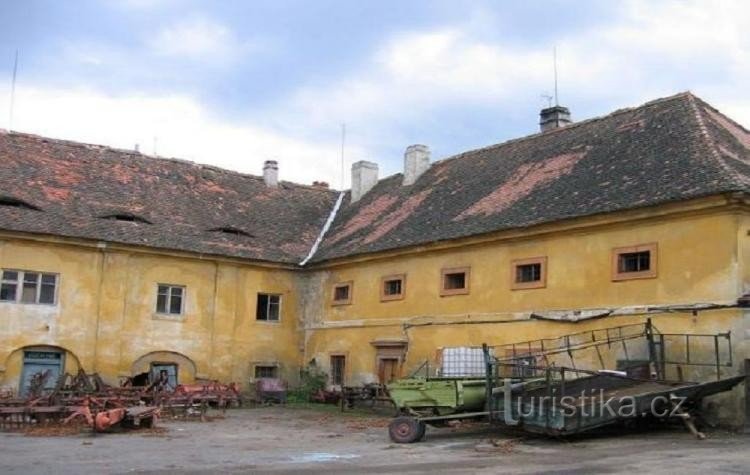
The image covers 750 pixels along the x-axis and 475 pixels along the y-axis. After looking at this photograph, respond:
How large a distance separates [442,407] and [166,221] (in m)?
14.4

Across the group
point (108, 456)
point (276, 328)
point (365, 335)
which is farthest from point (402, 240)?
point (108, 456)

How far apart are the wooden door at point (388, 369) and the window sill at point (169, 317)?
673 cm

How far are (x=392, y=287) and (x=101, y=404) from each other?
9971 mm

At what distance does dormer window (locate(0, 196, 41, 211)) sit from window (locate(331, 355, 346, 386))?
10553 millimetres

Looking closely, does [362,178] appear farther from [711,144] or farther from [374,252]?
[711,144]

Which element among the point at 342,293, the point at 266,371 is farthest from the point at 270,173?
the point at 266,371

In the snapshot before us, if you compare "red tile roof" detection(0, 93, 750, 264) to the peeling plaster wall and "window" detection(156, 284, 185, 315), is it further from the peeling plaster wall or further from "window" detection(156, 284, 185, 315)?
"window" detection(156, 284, 185, 315)

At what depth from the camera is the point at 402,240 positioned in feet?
83.9

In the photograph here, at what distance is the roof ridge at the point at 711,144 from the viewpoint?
1775 cm

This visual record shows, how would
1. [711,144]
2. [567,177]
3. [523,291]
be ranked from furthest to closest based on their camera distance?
[567,177], [523,291], [711,144]

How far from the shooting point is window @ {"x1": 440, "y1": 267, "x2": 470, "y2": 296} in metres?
23.6

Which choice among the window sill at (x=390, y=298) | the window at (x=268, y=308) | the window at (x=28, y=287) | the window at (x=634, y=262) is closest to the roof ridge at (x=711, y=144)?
the window at (x=634, y=262)

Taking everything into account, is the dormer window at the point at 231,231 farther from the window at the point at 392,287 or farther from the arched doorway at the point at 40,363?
the arched doorway at the point at 40,363

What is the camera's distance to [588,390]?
53.0ft
